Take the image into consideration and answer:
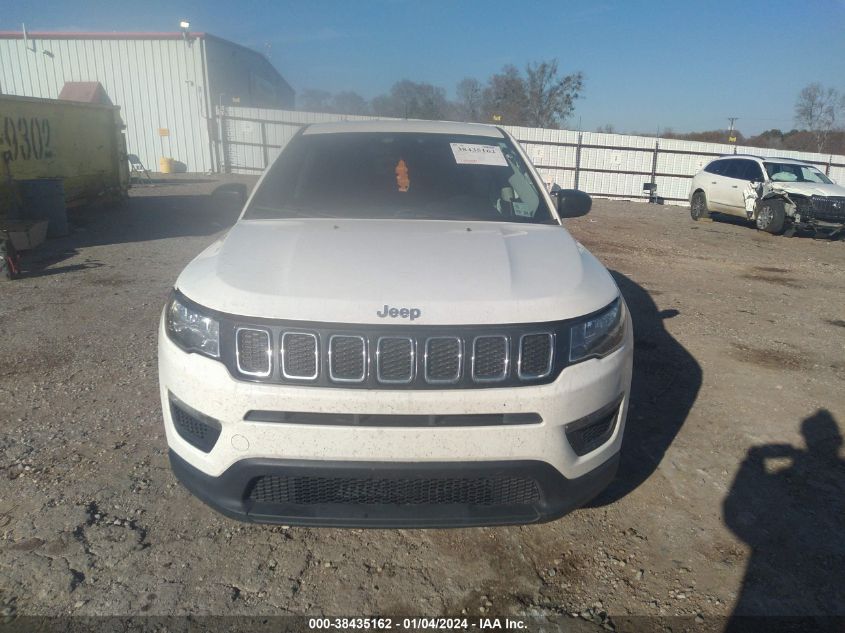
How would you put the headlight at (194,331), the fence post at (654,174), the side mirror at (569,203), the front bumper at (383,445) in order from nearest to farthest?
the front bumper at (383,445) < the headlight at (194,331) < the side mirror at (569,203) < the fence post at (654,174)

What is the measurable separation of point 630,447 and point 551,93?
38.9 meters

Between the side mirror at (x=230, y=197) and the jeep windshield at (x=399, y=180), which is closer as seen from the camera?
the jeep windshield at (x=399, y=180)

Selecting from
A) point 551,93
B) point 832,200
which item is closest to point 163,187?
point 832,200

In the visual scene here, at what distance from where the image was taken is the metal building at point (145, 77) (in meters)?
23.5

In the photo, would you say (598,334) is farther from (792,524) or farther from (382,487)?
(792,524)

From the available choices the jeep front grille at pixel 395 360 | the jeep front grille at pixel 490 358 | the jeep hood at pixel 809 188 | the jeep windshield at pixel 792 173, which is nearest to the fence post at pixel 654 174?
the jeep windshield at pixel 792 173

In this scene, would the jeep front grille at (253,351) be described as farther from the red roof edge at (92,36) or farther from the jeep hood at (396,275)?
the red roof edge at (92,36)

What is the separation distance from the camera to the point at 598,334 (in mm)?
2145

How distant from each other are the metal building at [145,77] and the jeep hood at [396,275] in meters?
23.6

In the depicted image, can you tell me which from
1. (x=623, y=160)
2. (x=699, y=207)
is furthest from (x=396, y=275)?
(x=623, y=160)

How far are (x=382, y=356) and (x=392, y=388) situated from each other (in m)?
0.11

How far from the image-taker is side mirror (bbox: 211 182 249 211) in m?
3.48

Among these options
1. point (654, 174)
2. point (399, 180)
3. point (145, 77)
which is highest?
point (145, 77)

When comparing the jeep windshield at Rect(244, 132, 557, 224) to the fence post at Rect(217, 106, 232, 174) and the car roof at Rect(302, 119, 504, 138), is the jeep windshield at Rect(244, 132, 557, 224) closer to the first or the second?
the car roof at Rect(302, 119, 504, 138)
